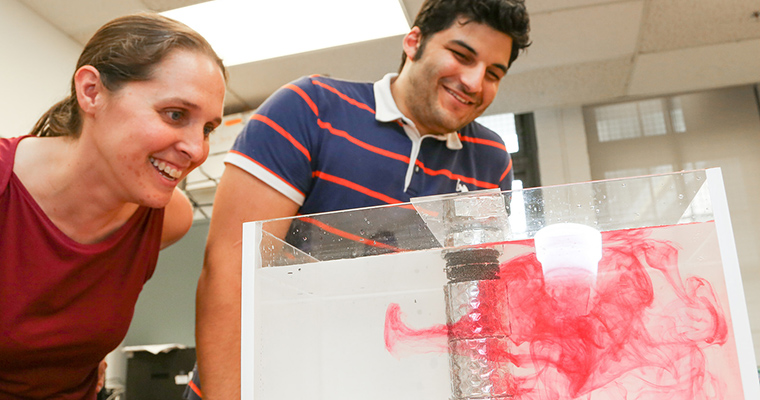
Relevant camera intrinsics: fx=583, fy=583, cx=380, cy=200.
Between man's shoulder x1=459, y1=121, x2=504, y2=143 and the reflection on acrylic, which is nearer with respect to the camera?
the reflection on acrylic

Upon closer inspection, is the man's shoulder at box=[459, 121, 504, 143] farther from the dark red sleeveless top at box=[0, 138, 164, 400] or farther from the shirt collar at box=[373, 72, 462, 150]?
the dark red sleeveless top at box=[0, 138, 164, 400]

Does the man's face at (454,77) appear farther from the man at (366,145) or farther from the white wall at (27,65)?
the white wall at (27,65)

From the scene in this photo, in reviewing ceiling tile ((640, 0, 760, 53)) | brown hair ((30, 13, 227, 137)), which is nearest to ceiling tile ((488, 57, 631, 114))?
ceiling tile ((640, 0, 760, 53))

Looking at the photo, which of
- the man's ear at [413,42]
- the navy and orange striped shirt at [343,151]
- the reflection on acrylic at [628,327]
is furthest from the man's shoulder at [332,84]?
the reflection on acrylic at [628,327]

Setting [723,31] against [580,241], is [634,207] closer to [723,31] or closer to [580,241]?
[580,241]

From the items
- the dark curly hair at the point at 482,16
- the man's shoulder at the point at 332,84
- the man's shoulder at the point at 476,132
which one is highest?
the dark curly hair at the point at 482,16

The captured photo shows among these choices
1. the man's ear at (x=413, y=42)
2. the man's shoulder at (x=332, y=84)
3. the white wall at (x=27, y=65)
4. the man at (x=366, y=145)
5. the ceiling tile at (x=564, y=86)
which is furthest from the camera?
the ceiling tile at (x=564, y=86)

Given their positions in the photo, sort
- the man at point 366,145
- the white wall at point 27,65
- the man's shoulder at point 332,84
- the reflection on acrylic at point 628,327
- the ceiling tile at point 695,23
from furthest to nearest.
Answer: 1. the ceiling tile at point 695,23
2. the white wall at point 27,65
3. the man's shoulder at point 332,84
4. the man at point 366,145
5. the reflection on acrylic at point 628,327

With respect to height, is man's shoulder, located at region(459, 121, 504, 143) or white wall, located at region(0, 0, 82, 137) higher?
white wall, located at region(0, 0, 82, 137)

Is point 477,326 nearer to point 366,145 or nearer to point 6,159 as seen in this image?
point 366,145

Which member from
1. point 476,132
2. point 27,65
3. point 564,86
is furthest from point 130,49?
point 564,86

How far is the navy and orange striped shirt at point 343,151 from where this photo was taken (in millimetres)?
817

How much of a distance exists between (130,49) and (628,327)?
0.70 meters

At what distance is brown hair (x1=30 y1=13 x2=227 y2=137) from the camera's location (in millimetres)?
784
